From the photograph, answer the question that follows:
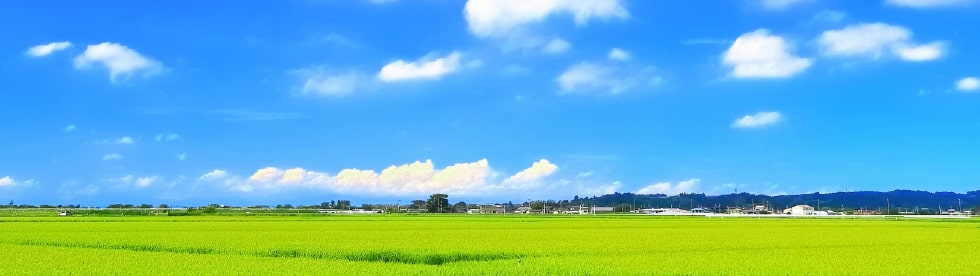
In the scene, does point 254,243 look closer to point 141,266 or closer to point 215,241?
point 215,241

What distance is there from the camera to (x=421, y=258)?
2317cm

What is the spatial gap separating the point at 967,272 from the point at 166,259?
18.1m

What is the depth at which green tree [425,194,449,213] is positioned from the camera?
173625 millimetres

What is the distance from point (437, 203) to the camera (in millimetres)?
174750

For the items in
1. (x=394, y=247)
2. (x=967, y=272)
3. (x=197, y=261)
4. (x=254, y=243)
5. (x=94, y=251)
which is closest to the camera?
(x=967, y=272)

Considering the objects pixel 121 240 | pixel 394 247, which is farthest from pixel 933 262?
pixel 121 240

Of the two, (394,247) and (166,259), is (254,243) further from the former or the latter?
(166,259)

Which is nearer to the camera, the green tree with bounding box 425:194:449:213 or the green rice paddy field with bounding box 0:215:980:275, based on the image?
the green rice paddy field with bounding box 0:215:980:275

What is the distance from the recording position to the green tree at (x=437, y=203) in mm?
173625

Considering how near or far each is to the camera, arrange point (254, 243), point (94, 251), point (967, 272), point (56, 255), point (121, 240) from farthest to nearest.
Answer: point (121, 240), point (254, 243), point (94, 251), point (56, 255), point (967, 272)

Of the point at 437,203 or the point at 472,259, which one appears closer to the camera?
the point at 472,259

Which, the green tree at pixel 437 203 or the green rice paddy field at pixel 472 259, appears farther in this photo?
the green tree at pixel 437 203

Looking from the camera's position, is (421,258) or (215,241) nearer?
(421,258)

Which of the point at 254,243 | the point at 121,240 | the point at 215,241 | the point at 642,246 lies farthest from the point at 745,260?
the point at 121,240
